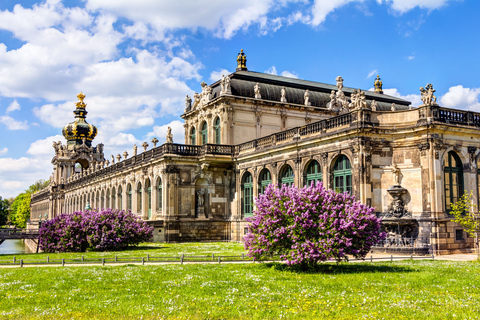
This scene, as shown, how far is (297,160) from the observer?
125 feet

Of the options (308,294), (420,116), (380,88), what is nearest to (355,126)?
(420,116)

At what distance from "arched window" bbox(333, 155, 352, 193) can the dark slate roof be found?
17842 millimetres

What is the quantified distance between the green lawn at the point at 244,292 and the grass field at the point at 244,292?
0.03m

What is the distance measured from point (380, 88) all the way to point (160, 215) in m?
33.3

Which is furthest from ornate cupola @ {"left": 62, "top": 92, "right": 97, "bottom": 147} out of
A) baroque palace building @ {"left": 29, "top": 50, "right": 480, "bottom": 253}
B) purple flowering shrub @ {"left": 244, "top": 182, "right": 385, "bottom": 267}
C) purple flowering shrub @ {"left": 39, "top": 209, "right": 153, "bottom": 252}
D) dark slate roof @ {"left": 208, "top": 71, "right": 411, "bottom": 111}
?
purple flowering shrub @ {"left": 244, "top": 182, "right": 385, "bottom": 267}

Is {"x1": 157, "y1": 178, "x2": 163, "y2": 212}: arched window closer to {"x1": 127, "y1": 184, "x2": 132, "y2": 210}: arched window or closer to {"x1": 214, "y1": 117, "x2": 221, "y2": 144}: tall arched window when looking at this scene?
{"x1": 214, "y1": 117, "x2": 221, "y2": 144}: tall arched window

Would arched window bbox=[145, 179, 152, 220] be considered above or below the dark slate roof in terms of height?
below

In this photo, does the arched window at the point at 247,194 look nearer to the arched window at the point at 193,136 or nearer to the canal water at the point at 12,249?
the arched window at the point at 193,136

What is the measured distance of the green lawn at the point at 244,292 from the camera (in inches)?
512

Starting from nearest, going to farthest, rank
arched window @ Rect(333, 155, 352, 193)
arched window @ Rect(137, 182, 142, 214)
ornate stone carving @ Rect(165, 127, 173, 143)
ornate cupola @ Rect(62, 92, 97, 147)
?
1. arched window @ Rect(333, 155, 352, 193)
2. ornate stone carving @ Rect(165, 127, 173, 143)
3. arched window @ Rect(137, 182, 142, 214)
4. ornate cupola @ Rect(62, 92, 97, 147)

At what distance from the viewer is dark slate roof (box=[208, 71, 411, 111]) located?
166 ft

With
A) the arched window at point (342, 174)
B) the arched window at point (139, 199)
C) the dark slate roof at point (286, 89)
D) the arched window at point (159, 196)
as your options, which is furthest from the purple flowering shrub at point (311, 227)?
the arched window at point (139, 199)

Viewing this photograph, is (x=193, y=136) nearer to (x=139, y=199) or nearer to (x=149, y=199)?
(x=149, y=199)

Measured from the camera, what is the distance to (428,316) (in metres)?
12.5
